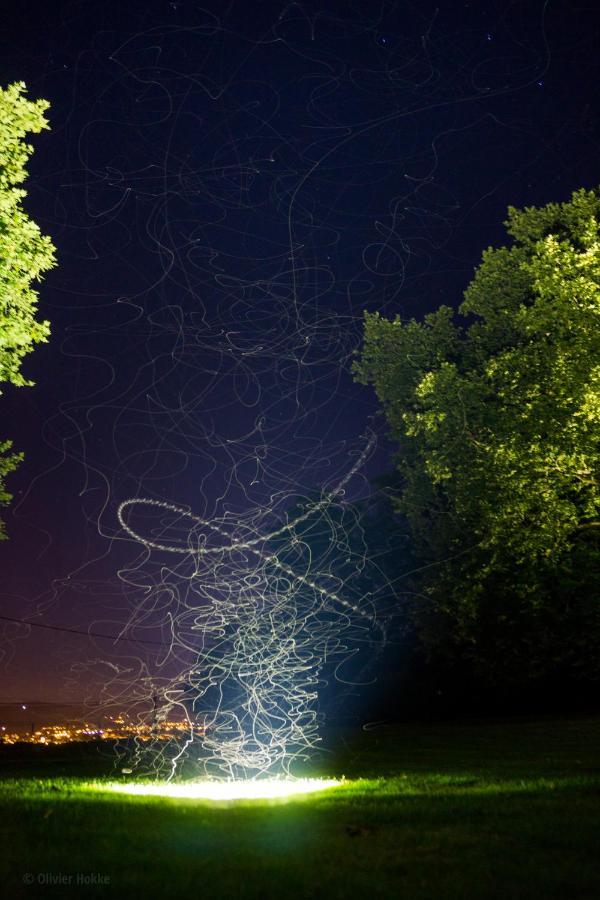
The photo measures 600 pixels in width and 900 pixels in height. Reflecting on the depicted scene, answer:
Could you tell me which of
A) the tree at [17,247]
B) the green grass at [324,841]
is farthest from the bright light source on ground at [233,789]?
the tree at [17,247]

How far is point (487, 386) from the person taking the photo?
1024 inches

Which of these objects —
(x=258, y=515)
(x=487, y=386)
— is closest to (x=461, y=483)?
(x=487, y=386)

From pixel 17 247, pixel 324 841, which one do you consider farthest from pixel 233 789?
pixel 17 247

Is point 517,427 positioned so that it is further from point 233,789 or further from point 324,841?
point 324,841

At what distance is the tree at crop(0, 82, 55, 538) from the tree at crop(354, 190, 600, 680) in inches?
477

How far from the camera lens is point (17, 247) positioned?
60.0 feet

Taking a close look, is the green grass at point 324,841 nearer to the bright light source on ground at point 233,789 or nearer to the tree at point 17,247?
the bright light source on ground at point 233,789

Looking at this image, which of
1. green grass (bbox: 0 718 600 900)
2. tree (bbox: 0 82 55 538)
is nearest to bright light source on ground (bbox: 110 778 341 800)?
green grass (bbox: 0 718 600 900)

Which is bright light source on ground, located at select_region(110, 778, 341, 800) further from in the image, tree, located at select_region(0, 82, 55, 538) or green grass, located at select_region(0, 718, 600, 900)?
tree, located at select_region(0, 82, 55, 538)

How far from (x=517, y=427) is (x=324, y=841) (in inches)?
656

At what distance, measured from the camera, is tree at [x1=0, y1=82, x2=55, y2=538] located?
18125 mm

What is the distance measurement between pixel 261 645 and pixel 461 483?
11721 millimetres

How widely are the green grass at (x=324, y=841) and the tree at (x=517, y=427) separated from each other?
Result: 29.0ft

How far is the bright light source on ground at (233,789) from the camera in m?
13.5
